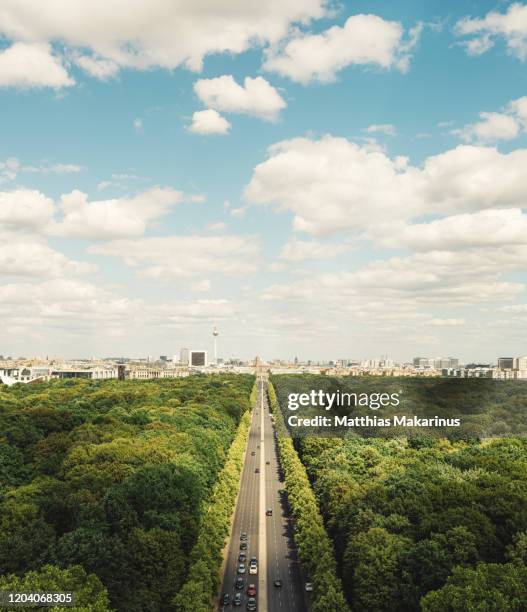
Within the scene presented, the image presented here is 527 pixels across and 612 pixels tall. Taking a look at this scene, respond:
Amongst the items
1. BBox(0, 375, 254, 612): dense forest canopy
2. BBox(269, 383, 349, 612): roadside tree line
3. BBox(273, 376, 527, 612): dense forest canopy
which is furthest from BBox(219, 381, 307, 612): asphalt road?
BBox(0, 375, 254, 612): dense forest canopy

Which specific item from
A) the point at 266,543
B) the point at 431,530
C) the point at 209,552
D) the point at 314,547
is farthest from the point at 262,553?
the point at 431,530

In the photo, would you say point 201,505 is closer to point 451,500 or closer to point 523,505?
point 451,500

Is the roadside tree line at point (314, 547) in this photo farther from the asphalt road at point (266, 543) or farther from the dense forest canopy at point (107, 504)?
the dense forest canopy at point (107, 504)

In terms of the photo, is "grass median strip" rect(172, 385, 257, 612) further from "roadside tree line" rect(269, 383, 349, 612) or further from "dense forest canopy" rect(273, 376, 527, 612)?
"dense forest canopy" rect(273, 376, 527, 612)

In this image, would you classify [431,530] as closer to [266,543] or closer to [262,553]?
[262,553]

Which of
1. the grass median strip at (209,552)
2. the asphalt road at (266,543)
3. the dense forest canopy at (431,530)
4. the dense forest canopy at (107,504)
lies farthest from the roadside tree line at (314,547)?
the dense forest canopy at (107,504)

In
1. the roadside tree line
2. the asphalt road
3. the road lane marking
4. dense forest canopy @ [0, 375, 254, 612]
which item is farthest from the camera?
the asphalt road
